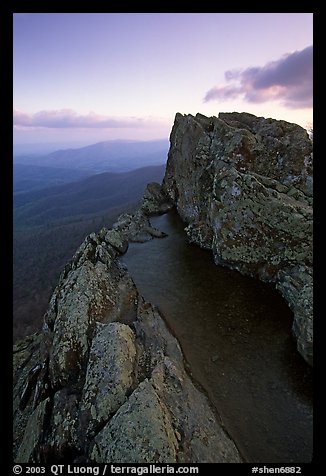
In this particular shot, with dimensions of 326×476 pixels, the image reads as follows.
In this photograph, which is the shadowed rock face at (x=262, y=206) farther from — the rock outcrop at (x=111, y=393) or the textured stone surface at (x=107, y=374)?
the textured stone surface at (x=107, y=374)

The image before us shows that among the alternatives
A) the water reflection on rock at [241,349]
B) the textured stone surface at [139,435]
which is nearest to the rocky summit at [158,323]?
the textured stone surface at [139,435]

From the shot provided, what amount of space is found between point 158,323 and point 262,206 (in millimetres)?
10506

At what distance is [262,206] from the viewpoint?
64.7ft

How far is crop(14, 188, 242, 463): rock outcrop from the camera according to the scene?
10727 millimetres

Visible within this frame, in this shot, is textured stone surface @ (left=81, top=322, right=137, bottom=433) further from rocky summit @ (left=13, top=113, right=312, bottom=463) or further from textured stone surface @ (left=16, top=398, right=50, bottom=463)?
textured stone surface @ (left=16, top=398, right=50, bottom=463)

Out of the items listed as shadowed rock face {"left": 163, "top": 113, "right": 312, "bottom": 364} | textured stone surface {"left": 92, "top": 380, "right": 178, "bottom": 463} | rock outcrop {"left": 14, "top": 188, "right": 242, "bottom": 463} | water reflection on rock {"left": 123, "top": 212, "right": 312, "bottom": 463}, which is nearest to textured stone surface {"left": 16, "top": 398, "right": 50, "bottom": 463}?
rock outcrop {"left": 14, "top": 188, "right": 242, "bottom": 463}

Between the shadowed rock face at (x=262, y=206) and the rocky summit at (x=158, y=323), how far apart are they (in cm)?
8

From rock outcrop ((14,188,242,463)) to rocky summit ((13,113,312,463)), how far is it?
5cm

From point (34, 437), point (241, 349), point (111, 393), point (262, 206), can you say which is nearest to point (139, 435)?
point (111, 393)

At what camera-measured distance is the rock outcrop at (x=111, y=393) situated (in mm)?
10727

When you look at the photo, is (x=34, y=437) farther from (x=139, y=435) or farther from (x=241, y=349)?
(x=241, y=349)
